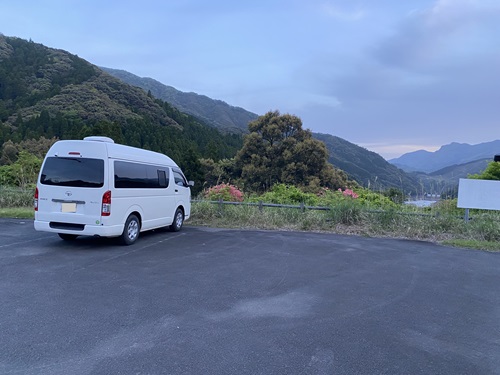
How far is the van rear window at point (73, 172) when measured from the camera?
7.32 meters

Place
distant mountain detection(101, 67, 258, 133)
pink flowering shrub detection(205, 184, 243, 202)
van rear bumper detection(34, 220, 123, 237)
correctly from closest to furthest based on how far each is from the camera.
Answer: van rear bumper detection(34, 220, 123, 237)
pink flowering shrub detection(205, 184, 243, 202)
distant mountain detection(101, 67, 258, 133)

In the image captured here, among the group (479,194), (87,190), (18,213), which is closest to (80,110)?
(18,213)

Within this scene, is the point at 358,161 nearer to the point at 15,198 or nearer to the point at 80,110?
the point at 80,110

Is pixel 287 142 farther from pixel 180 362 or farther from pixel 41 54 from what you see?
pixel 41 54

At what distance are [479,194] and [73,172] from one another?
10628mm

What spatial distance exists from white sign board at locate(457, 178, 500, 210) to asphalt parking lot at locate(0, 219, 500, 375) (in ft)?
10.7

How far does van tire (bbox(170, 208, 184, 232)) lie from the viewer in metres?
10.1

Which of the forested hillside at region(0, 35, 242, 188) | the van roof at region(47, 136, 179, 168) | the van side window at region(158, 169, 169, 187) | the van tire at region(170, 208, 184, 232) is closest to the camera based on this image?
the van roof at region(47, 136, 179, 168)

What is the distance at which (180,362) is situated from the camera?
321 centimetres

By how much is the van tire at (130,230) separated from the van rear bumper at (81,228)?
26 cm

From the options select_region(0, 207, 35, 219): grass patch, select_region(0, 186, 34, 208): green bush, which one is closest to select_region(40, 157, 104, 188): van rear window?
select_region(0, 207, 35, 219): grass patch

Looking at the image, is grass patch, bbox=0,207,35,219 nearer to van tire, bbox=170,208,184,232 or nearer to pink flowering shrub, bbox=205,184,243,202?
van tire, bbox=170,208,184,232

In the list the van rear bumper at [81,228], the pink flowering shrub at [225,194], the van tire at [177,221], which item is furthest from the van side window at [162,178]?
the pink flowering shrub at [225,194]

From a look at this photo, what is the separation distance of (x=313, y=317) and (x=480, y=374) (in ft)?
5.56
